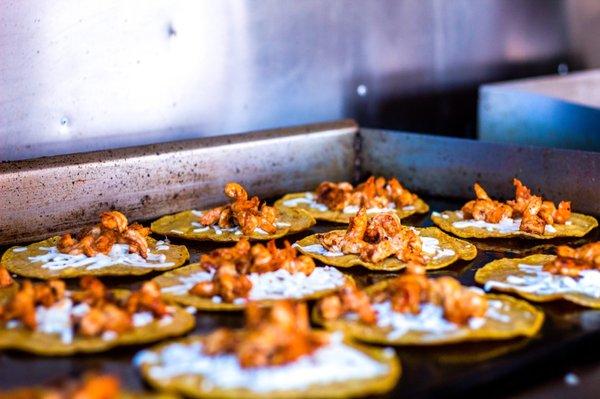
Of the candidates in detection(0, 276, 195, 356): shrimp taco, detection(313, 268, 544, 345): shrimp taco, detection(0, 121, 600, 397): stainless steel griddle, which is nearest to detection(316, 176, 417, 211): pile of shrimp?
detection(0, 121, 600, 397): stainless steel griddle

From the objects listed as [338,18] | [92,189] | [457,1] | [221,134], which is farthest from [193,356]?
[457,1]

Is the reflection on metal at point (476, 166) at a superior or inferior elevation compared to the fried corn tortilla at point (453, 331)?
superior

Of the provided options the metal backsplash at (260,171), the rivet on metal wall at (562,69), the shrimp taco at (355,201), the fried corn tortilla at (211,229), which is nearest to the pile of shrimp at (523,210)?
the metal backsplash at (260,171)

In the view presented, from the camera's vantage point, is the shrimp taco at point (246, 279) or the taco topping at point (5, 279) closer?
the shrimp taco at point (246, 279)

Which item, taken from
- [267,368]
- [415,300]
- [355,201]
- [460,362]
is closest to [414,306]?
[415,300]

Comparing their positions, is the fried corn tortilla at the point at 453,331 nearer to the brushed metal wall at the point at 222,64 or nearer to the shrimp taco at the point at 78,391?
the shrimp taco at the point at 78,391

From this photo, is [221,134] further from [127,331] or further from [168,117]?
[127,331]
